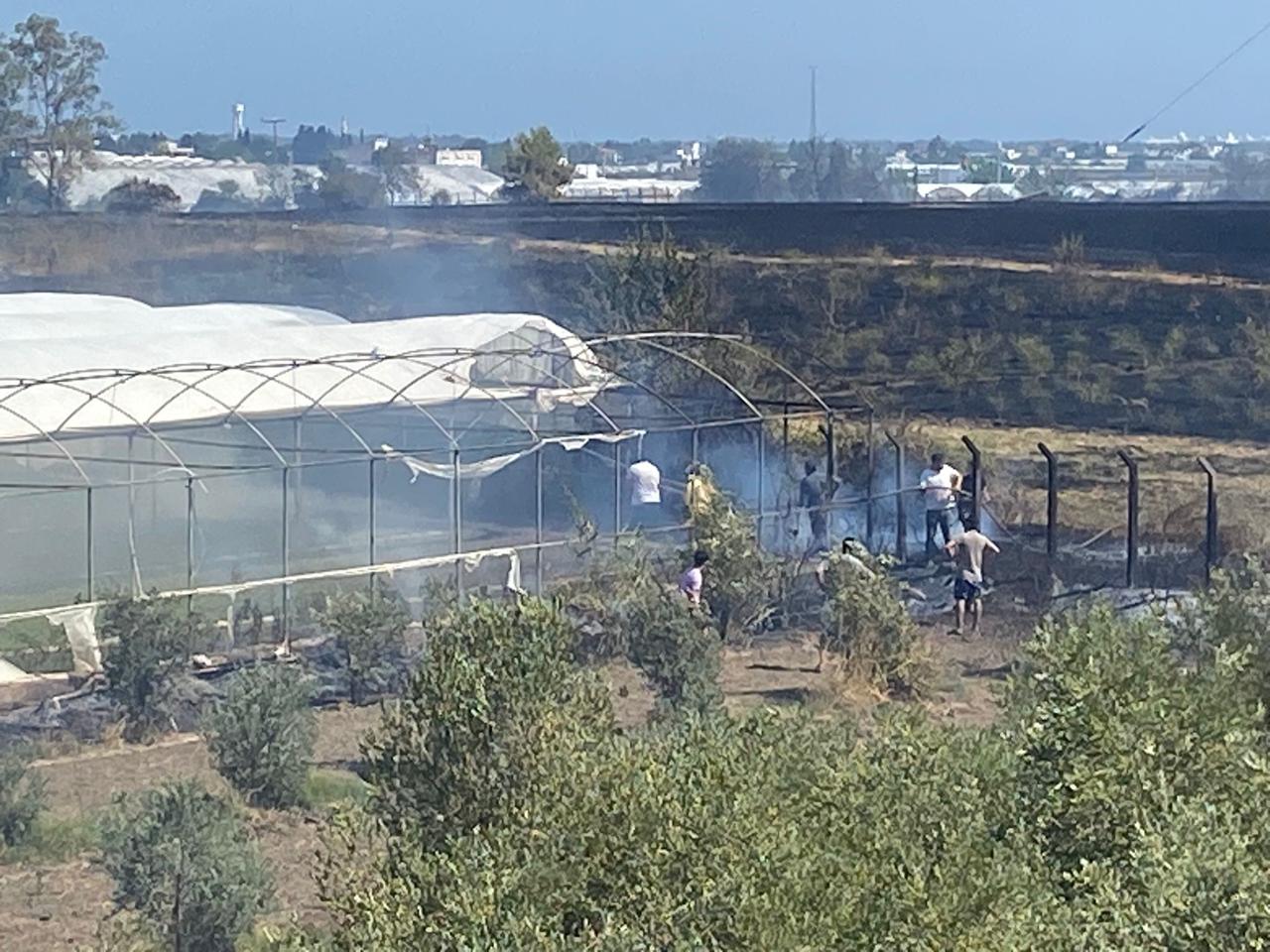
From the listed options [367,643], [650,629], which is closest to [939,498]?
[650,629]

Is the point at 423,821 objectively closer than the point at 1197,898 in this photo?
No

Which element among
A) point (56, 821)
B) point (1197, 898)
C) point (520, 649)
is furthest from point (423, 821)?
point (56, 821)

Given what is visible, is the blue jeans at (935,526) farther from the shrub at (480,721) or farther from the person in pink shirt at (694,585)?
the shrub at (480,721)

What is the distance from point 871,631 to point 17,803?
5930mm

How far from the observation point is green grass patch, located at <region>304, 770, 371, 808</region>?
457 inches

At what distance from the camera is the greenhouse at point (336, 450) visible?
54.3ft

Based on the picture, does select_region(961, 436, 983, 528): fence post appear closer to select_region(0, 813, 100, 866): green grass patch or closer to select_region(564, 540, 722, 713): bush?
select_region(564, 540, 722, 713): bush

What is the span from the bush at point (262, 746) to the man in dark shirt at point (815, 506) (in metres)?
6.63

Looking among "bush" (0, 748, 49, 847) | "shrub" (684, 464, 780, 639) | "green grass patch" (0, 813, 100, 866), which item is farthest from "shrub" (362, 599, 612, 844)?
"shrub" (684, 464, 780, 639)

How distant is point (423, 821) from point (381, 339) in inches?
618

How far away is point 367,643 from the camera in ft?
46.3

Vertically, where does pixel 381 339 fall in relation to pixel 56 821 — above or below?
above

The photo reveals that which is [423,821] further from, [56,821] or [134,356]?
[134,356]

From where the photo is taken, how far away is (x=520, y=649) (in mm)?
7719
